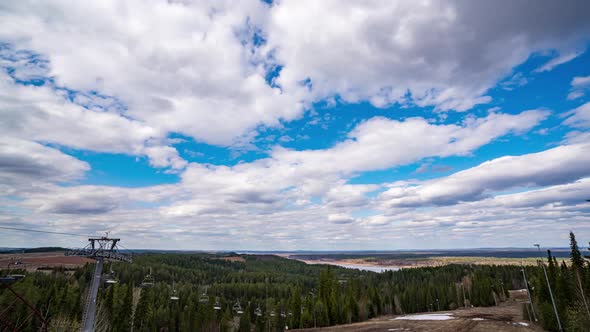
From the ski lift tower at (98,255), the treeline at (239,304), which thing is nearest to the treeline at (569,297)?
the treeline at (239,304)

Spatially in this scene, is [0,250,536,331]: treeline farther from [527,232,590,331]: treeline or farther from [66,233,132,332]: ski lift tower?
[66,233,132,332]: ski lift tower

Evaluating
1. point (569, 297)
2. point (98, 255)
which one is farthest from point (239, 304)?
point (569, 297)

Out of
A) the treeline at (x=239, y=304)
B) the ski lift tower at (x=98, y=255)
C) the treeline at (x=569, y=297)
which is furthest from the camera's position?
the treeline at (x=239, y=304)

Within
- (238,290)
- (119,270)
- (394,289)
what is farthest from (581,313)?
(119,270)

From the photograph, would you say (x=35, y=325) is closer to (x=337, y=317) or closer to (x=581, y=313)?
(x=337, y=317)

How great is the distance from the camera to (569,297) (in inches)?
2800

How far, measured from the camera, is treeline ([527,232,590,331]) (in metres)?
49.7

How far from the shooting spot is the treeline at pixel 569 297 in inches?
1957

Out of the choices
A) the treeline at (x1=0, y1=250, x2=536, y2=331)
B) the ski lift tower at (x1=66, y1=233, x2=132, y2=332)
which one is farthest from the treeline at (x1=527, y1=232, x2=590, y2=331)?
the ski lift tower at (x1=66, y1=233, x2=132, y2=332)

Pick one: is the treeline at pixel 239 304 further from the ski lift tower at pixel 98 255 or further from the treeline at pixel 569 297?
the ski lift tower at pixel 98 255

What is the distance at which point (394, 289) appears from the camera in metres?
133

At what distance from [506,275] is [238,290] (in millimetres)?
142513

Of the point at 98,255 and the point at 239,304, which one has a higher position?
the point at 98,255

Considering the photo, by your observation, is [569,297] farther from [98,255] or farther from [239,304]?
[98,255]
